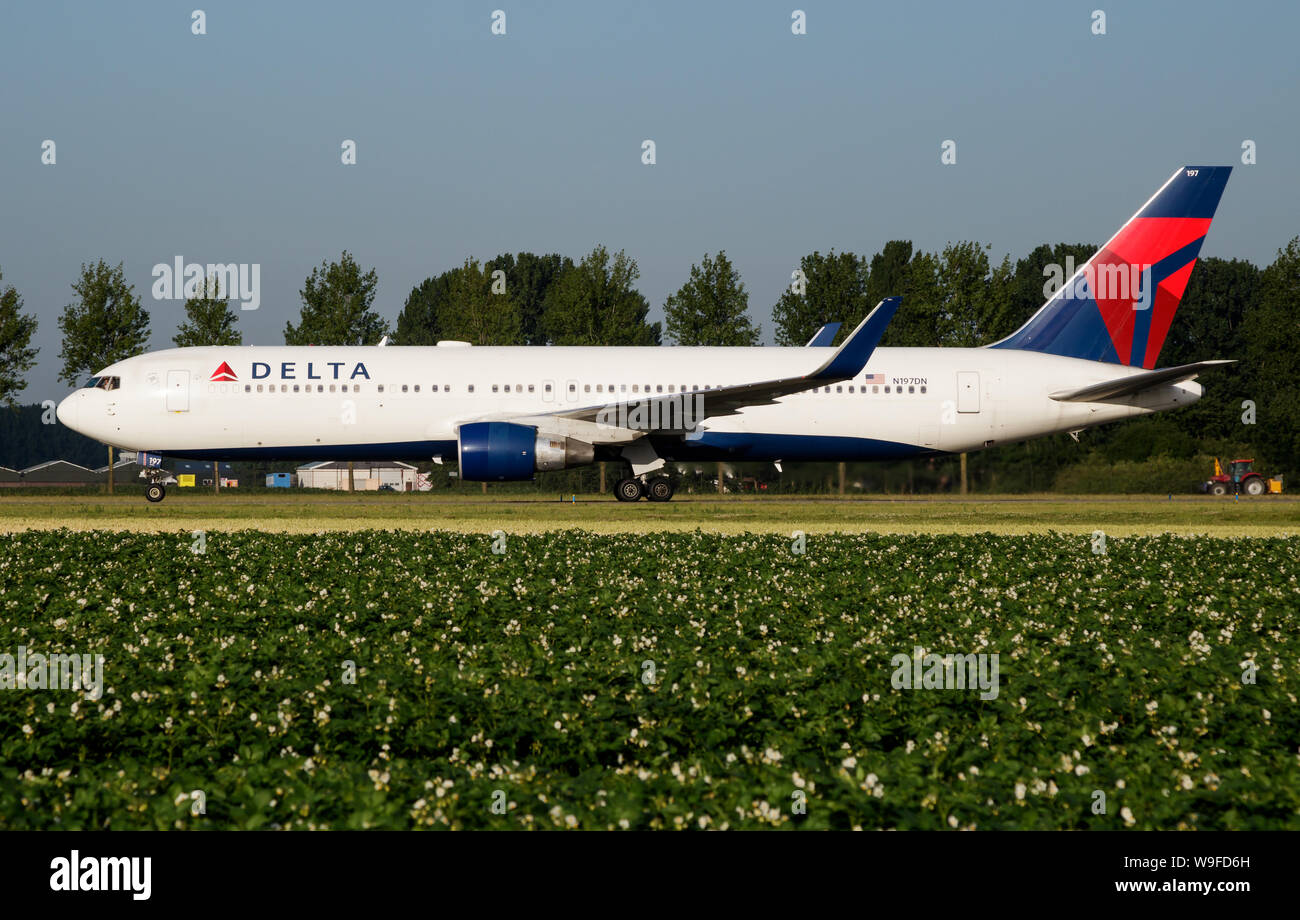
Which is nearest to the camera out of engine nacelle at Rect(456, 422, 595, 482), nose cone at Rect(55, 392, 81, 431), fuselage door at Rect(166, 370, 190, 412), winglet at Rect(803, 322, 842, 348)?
engine nacelle at Rect(456, 422, 595, 482)

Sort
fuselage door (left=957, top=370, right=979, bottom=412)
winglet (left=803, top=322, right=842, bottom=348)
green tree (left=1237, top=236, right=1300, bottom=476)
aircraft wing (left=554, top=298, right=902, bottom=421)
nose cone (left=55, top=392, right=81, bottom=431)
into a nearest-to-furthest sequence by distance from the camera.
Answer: aircraft wing (left=554, top=298, right=902, bottom=421) < nose cone (left=55, top=392, right=81, bottom=431) < fuselage door (left=957, top=370, right=979, bottom=412) < winglet (left=803, top=322, right=842, bottom=348) < green tree (left=1237, top=236, right=1300, bottom=476)

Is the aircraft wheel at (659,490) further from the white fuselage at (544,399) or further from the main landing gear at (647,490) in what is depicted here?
the white fuselage at (544,399)

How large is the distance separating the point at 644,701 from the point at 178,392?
86.2ft

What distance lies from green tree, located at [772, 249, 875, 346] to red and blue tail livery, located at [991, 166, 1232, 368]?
23934 millimetres

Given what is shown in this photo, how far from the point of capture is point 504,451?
29.2 meters

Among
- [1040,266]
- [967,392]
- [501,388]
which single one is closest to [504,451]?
[501,388]

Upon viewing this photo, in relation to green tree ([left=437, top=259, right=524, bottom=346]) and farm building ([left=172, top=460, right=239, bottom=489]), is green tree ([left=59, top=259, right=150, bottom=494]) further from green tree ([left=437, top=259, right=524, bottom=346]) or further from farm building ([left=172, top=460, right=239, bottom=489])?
farm building ([left=172, top=460, right=239, bottom=489])

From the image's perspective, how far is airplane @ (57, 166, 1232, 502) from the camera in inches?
1222

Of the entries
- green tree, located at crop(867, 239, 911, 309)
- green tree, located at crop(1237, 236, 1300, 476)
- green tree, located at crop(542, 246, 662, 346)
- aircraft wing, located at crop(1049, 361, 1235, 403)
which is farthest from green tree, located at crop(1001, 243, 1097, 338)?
aircraft wing, located at crop(1049, 361, 1235, 403)

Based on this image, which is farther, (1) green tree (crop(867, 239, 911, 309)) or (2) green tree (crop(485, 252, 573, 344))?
(2) green tree (crop(485, 252, 573, 344))

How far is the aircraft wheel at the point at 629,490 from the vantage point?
33188 millimetres

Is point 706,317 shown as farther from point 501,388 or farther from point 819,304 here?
point 501,388
